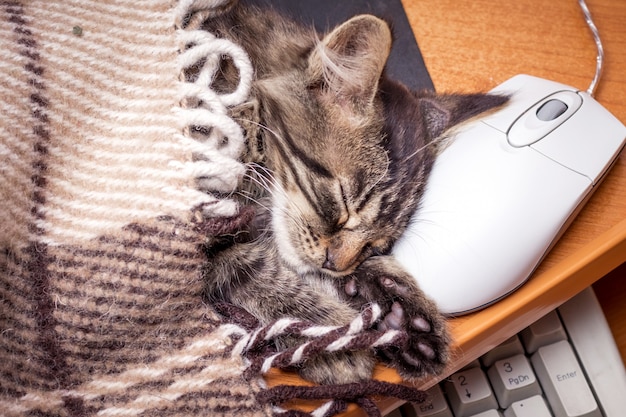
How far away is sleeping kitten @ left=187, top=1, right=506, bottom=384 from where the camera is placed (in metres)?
0.76

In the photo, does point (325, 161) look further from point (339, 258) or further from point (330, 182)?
point (339, 258)

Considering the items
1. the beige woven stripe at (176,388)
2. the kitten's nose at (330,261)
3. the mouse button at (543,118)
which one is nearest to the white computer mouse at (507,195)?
the mouse button at (543,118)

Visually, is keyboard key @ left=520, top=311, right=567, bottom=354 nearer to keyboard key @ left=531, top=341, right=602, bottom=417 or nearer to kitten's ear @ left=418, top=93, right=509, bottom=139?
keyboard key @ left=531, top=341, right=602, bottom=417

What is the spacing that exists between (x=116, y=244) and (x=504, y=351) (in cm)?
50

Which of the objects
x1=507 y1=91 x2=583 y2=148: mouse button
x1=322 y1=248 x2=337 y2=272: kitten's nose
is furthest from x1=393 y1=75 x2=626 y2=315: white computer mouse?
x1=322 y1=248 x2=337 y2=272: kitten's nose

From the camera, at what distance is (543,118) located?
706mm

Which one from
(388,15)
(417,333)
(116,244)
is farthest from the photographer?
(388,15)

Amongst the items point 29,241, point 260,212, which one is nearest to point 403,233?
point 260,212

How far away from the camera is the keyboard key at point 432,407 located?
75 centimetres

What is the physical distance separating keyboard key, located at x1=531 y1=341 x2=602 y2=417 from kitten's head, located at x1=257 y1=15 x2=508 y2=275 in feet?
0.81

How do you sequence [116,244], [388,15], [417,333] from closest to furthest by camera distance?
[116,244] → [417,333] → [388,15]

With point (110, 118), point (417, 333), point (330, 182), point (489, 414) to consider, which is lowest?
point (489, 414)

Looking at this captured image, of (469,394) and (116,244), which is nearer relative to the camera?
(116,244)

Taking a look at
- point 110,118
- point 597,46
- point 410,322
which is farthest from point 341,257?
point 597,46
